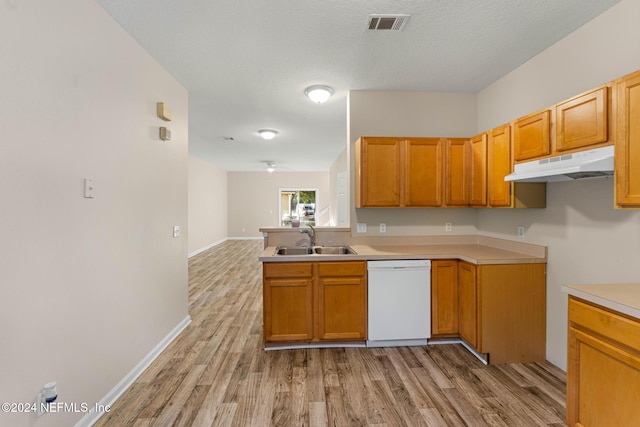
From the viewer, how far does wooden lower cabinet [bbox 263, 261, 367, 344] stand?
275cm

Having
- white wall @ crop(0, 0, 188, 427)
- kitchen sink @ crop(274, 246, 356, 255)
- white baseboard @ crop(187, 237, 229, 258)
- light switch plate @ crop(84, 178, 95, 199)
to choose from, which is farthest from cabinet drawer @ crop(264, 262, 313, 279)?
white baseboard @ crop(187, 237, 229, 258)

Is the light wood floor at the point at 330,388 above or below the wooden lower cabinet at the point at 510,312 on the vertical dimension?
below

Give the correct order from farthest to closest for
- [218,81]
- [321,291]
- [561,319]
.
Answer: [218,81], [321,291], [561,319]

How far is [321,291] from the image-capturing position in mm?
2775

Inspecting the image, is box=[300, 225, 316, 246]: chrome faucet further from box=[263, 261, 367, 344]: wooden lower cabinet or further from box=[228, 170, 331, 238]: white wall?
box=[228, 170, 331, 238]: white wall

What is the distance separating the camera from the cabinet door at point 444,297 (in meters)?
2.81

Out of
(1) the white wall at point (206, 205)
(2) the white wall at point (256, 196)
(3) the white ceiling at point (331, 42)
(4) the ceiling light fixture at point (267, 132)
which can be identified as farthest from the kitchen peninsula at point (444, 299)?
(2) the white wall at point (256, 196)

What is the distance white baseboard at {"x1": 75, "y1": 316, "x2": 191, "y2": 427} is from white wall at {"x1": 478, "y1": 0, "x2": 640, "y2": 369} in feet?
11.3

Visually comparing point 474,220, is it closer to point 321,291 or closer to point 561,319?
point 561,319

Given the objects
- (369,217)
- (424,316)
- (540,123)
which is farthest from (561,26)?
(424,316)

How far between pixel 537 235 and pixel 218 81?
11.4 feet

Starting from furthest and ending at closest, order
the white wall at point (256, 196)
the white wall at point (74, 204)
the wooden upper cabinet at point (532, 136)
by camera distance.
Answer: the white wall at point (256, 196)
the wooden upper cabinet at point (532, 136)
the white wall at point (74, 204)

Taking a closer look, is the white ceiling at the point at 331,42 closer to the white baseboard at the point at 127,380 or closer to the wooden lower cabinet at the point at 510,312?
the wooden lower cabinet at the point at 510,312

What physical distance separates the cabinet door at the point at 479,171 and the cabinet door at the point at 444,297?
0.71 metres
